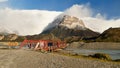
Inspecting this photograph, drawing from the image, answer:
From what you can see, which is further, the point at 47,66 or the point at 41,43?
the point at 41,43

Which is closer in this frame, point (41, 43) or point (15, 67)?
point (15, 67)

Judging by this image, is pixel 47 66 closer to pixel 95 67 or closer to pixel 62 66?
pixel 62 66

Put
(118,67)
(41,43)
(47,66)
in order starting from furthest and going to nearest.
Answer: (41,43) < (47,66) < (118,67)

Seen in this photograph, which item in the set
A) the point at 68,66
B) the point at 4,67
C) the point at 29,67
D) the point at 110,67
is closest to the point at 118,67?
the point at 110,67

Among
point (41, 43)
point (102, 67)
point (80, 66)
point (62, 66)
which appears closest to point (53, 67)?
point (62, 66)

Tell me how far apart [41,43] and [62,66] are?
108m

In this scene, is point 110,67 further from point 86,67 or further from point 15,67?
point 15,67

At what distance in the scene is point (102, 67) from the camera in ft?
142

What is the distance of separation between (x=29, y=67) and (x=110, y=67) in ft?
46.3

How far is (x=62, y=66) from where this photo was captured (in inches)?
1799

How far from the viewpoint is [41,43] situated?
501 feet

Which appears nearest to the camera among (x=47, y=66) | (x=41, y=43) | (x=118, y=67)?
(x=118, y=67)

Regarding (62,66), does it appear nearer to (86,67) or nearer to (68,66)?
(68,66)

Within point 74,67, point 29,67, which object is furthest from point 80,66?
point 29,67
